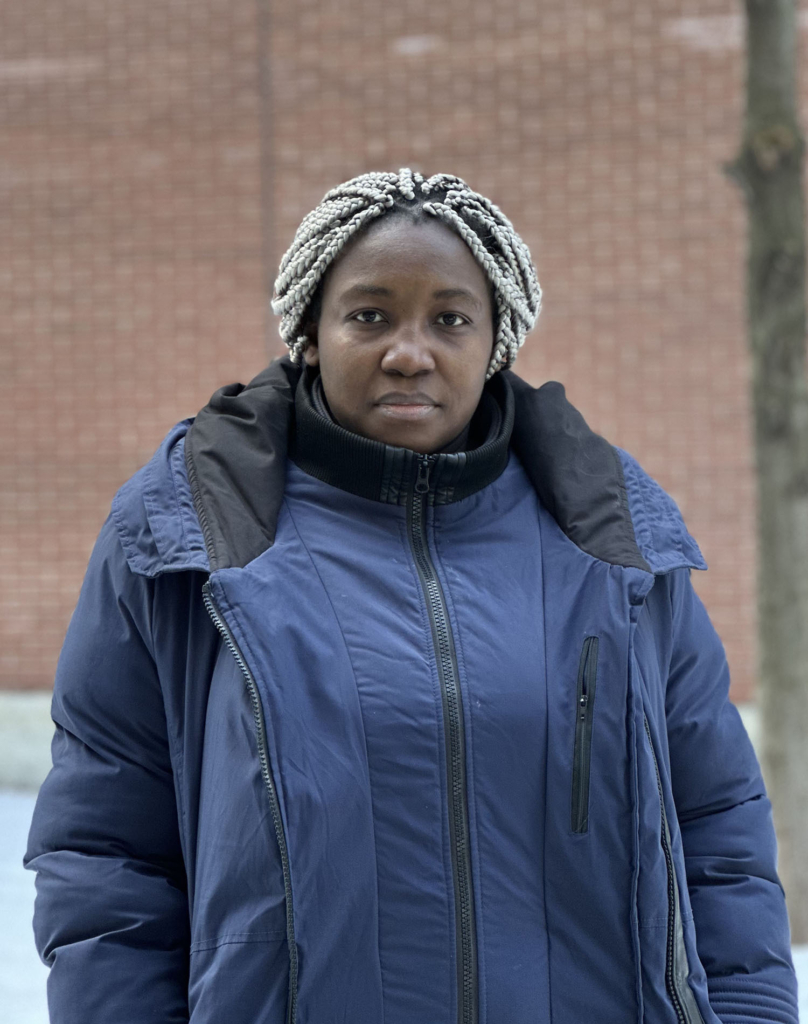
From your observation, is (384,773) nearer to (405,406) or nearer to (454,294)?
(405,406)

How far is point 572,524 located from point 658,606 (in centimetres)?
17

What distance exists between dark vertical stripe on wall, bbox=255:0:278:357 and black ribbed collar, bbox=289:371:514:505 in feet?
16.4

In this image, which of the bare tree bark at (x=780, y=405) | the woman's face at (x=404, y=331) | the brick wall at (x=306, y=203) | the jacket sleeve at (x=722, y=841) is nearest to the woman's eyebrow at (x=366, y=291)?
the woman's face at (x=404, y=331)

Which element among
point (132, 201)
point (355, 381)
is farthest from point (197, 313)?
point (355, 381)

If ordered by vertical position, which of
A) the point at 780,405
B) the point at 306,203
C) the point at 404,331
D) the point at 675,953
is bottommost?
the point at 675,953

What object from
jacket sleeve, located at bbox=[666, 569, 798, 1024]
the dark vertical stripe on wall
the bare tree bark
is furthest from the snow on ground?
the dark vertical stripe on wall

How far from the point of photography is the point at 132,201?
6.81 meters

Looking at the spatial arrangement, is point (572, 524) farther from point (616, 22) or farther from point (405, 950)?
point (616, 22)

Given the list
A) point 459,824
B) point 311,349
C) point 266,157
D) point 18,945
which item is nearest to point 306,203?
point 266,157

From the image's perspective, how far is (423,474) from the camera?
1694mm

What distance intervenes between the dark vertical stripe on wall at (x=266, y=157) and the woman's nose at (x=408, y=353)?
5.06 meters

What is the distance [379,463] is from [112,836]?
0.60m

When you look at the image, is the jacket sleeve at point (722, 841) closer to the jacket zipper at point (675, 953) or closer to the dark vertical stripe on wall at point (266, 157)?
the jacket zipper at point (675, 953)

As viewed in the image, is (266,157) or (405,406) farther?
(266,157)
